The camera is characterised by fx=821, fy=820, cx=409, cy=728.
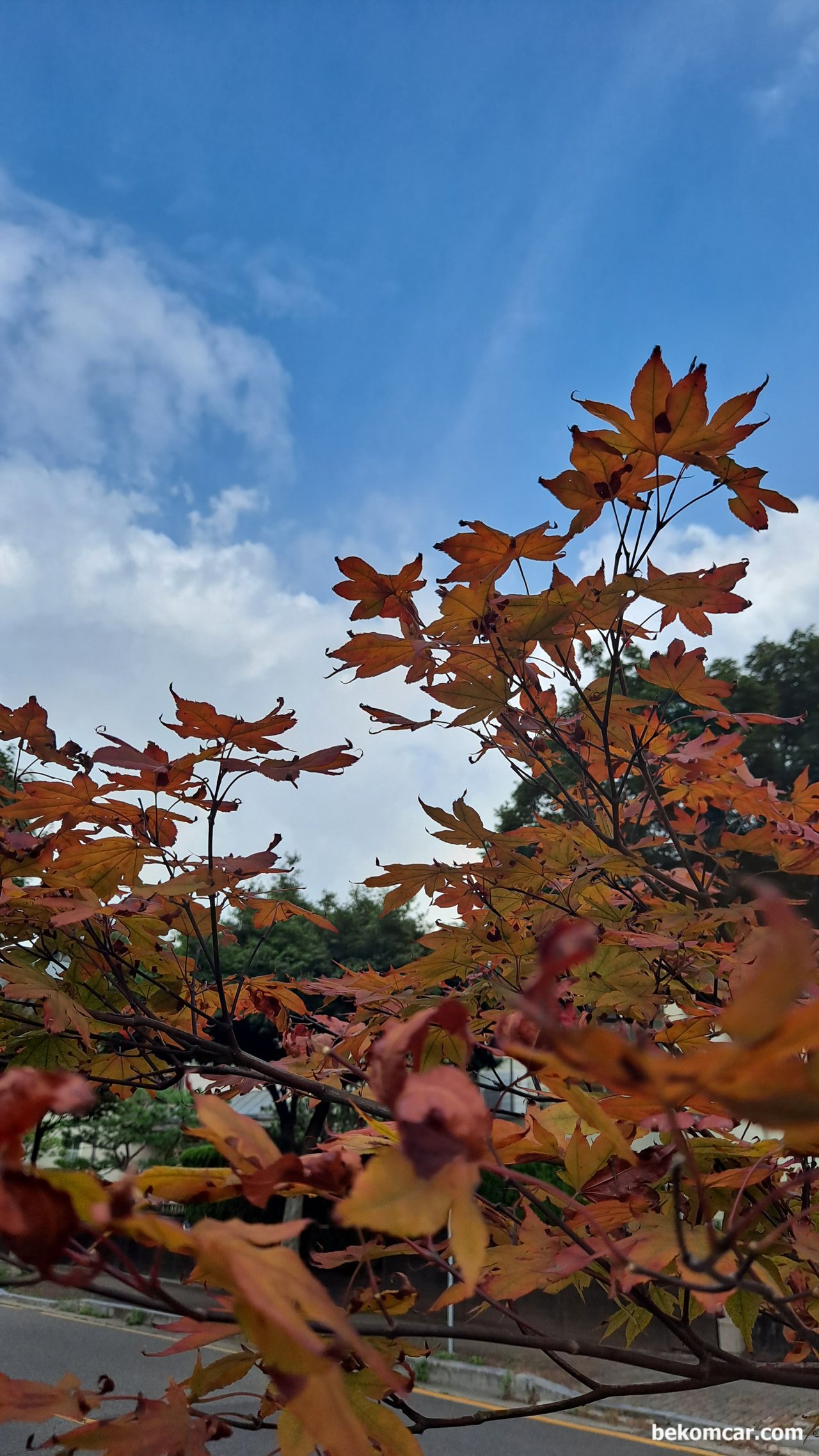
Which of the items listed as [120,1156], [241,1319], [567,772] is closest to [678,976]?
[241,1319]

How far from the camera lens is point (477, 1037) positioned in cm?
152

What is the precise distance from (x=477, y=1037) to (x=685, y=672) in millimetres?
764

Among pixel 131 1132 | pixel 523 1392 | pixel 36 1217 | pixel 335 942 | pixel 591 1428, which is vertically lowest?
pixel 591 1428

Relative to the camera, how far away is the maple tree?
1.18ft

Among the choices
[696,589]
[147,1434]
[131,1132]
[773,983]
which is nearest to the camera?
[773,983]

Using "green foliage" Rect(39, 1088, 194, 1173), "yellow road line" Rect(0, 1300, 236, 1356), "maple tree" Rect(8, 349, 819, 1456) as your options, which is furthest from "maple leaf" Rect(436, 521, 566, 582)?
"green foliage" Rect(39, 1088, 194, 1173)

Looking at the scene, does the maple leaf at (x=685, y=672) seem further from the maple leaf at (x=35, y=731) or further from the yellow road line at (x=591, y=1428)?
the yellow road line at (x=591, y=1428)

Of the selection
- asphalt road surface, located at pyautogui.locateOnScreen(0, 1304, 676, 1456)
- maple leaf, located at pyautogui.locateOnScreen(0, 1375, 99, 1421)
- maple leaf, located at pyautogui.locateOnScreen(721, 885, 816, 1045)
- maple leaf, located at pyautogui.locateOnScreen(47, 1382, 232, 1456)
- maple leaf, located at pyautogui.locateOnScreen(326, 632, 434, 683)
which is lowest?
asphalt road surface, located at pyautogui.locateOnScreen(0, 1304, 676, 1456)

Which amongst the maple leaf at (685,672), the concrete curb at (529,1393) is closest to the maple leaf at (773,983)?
the maple leaf at (685,672)

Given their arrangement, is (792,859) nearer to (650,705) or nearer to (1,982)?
(650,705)

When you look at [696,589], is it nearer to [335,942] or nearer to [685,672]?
[685,672]

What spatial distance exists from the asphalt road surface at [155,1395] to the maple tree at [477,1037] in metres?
3.13

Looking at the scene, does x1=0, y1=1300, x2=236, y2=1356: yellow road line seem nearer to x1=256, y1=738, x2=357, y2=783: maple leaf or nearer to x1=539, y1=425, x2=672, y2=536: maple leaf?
x1=256, y1=738, x2=357, y2=783: maple leaf

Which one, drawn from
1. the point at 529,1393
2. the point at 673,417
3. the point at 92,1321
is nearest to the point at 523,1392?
the point at 529,1393
